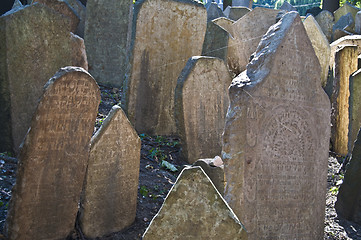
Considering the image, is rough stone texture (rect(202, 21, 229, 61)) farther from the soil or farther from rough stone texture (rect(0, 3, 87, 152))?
rough stone texture (rect(0, 3, 87, 152))

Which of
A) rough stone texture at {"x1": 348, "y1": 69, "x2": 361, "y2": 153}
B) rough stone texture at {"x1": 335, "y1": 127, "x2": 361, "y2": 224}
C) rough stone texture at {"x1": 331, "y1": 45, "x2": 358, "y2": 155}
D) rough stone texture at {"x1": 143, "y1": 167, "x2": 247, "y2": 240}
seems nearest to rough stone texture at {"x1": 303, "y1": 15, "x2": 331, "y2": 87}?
rough stone texture at {"x1": 331, "y1": 45, "x2": 358, "y2": 155}

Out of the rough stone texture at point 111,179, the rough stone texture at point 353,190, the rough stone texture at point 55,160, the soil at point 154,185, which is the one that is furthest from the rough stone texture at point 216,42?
the rough stone texture at point 55,160

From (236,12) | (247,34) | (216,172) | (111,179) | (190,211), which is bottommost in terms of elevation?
(216,172)

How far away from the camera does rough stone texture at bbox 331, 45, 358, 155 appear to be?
675 centimetres

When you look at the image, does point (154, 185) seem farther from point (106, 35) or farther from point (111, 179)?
point (106, 35)

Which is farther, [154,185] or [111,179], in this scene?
[154,185]

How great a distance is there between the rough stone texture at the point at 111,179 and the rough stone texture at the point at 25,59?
5.15 feet

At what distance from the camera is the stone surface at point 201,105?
216 inches

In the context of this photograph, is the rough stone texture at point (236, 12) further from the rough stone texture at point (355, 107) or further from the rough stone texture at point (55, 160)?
the rough stone texture at point (55, 160)

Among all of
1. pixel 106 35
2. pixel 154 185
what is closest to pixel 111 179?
pixel 154 185

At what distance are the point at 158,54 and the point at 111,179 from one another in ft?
9.60

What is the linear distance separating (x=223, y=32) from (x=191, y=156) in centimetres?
288

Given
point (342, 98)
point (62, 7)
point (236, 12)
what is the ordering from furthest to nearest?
point (236, 12) → point (62, 7) → point (342, 98)

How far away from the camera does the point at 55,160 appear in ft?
10.9
